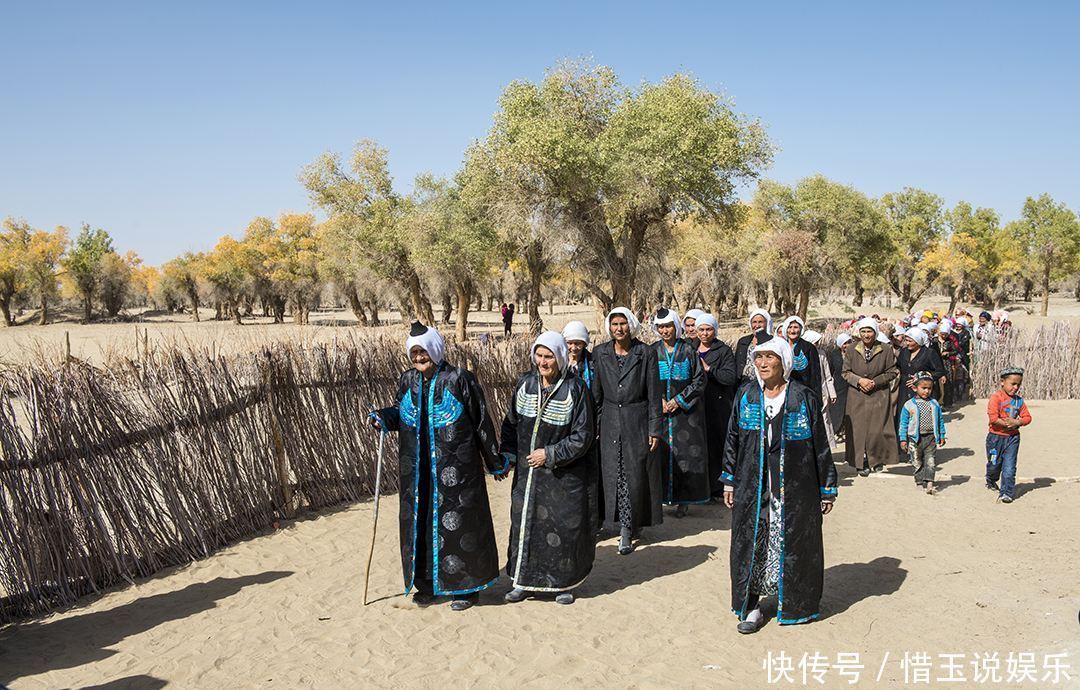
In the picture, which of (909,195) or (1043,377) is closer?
(1043,377)

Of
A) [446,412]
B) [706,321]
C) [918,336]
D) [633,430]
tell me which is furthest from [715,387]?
[446,412]

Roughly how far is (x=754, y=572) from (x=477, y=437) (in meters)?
1.80

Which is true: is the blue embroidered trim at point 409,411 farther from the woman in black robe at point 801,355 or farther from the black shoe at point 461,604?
the woman in black robe at point 801,355

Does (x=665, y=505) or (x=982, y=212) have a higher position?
(x=982, y=212)

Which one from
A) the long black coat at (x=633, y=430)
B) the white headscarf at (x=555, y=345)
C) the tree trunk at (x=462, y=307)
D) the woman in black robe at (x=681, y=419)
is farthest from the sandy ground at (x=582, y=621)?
the tree trunk at (x=462, y=307)

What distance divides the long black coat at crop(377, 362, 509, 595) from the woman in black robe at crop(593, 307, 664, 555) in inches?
52.3

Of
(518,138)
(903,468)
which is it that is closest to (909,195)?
(518,138)

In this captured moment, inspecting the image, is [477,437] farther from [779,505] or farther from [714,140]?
[714,140]

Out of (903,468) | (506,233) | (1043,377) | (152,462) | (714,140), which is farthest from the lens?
(506,233)

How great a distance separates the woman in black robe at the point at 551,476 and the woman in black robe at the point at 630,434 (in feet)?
3.25

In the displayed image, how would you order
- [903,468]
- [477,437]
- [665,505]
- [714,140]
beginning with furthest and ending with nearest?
[714,140], [903,468], [665,505], [477,437]

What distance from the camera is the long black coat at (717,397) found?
6738mm

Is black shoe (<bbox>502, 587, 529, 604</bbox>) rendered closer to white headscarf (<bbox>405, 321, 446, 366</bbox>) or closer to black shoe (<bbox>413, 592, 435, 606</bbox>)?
black shoe (<bbox>413, 592, 435, 606</bbox>)

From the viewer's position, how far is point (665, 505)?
6785 mm
